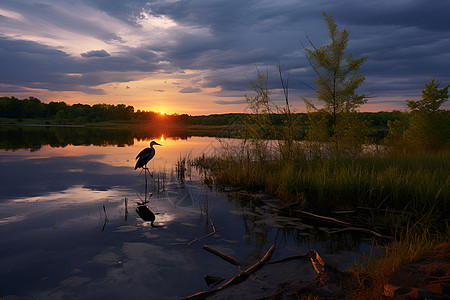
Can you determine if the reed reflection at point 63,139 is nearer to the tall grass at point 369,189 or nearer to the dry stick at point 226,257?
the tall grass at point 369,189

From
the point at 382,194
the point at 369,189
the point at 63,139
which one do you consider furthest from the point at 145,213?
the point at 63,139

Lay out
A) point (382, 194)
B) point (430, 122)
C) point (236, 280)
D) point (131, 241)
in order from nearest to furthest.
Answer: point (236, 280) < point (131, 241) < point (382, 194) < point (430, 122)

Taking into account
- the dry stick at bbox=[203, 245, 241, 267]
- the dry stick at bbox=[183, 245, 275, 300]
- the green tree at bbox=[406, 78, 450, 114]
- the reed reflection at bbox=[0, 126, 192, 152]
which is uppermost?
the green tree at bbox=[406, 78, 450, 114]

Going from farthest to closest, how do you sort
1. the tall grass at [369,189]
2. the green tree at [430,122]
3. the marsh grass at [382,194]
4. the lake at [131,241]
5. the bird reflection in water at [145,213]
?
the green tree at [430,122] → the bird reflection in water at [145,213] → the tall grass at [369,189] → the marsh grass at [382,194] → the lake at [131,241]

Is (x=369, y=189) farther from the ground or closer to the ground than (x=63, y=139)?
closer to the ground

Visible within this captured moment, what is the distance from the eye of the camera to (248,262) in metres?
4.99

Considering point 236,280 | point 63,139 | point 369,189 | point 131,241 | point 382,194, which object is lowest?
point 131,241

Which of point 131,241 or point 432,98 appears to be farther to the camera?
point 432,98

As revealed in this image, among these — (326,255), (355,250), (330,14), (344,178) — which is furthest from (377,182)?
(330,14)

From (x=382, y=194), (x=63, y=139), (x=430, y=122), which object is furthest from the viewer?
(x=63, y=139)

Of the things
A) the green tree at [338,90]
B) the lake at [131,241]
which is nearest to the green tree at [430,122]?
the green tree at [338,90]

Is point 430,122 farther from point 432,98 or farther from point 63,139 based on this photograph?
point 63,139

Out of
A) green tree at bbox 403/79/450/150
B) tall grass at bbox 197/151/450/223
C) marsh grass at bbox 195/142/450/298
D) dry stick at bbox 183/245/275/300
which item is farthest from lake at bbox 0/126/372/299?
green tree at bbox 403/79/450/150

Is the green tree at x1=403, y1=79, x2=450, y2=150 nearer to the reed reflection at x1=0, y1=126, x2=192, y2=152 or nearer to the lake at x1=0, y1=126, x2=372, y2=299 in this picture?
the lake at x1=0, y1=126, x2=372, y2=299
